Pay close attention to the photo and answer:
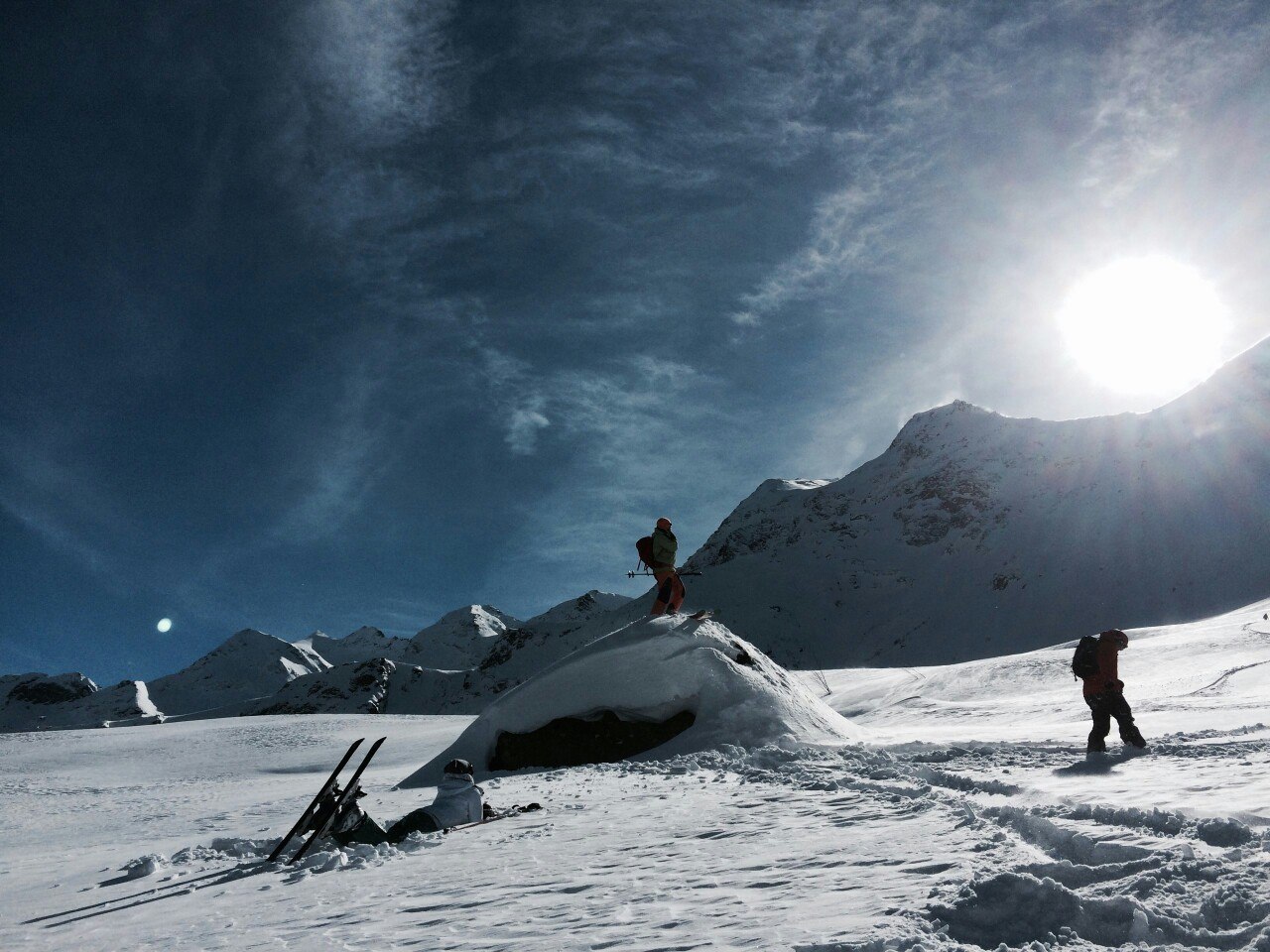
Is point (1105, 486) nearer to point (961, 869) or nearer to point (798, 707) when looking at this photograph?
point (798, 707)

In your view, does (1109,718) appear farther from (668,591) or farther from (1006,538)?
(1006,538)

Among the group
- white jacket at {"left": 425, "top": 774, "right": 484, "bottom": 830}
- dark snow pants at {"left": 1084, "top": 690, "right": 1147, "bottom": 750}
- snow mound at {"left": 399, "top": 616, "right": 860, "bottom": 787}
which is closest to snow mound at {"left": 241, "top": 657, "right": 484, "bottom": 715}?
snow mound at {"left": 399, "top": 616, "right": 860, "bottom": 787}

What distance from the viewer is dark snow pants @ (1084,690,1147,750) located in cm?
788

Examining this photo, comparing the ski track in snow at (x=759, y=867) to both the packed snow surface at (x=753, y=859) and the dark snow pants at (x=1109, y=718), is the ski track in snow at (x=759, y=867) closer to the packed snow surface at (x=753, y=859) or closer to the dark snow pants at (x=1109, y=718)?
the packed snow surface at (x=753, y=859)

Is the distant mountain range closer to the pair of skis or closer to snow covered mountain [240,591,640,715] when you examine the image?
snow covered mountain [240,591,640,715]

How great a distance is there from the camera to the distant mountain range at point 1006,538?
71.4m

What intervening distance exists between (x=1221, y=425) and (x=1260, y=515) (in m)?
18.1

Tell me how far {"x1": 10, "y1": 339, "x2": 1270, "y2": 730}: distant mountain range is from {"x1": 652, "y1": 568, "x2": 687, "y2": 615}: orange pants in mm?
57159

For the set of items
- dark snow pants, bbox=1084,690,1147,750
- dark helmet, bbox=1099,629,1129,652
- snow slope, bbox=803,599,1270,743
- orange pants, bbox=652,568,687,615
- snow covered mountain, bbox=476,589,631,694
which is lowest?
snow slope, bbox=803,599,1270,743

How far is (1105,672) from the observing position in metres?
8.59

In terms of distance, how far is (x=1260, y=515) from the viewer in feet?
225

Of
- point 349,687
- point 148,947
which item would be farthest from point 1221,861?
point 349,687

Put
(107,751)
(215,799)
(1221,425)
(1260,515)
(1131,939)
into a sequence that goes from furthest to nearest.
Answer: (1221,425) < (1260,515) < (107,751) < (215,799) < (1131,939)

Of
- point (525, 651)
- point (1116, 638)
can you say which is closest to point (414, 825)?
point (1116, 638)
